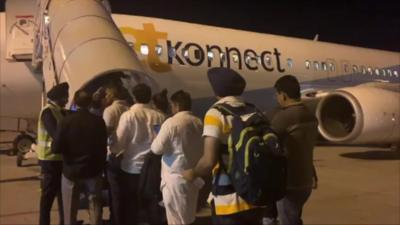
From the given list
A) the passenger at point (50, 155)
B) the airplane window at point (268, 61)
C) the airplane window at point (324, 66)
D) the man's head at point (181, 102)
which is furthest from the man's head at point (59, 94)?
the airplane window at point (324, 66)

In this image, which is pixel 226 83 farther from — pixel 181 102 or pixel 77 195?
pixel 77 195

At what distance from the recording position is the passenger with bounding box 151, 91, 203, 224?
443 cm

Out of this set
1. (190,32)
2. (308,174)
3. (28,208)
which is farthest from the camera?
(190,32)

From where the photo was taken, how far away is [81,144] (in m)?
4.85

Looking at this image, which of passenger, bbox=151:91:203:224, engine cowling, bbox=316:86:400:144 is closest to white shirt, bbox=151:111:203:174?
passenger, bbox=151:91:203:224

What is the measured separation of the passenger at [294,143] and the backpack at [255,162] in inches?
23.4

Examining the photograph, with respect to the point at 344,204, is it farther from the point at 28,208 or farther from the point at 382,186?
the point at 28,208

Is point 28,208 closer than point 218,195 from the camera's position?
No

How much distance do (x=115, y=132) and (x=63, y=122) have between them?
637 mm

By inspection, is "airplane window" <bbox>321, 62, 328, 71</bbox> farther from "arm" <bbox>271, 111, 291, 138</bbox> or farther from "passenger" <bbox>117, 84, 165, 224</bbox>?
"arm" <bbox>271, 111, 291, 138</bbox>

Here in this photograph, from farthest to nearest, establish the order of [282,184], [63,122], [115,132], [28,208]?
[28,208]
[115,132]
[63,122]
[282,184]

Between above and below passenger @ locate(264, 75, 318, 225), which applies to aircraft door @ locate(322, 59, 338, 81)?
above

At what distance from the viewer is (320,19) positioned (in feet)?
106

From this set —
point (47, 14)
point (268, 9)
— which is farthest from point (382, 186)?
point (268, 9)
